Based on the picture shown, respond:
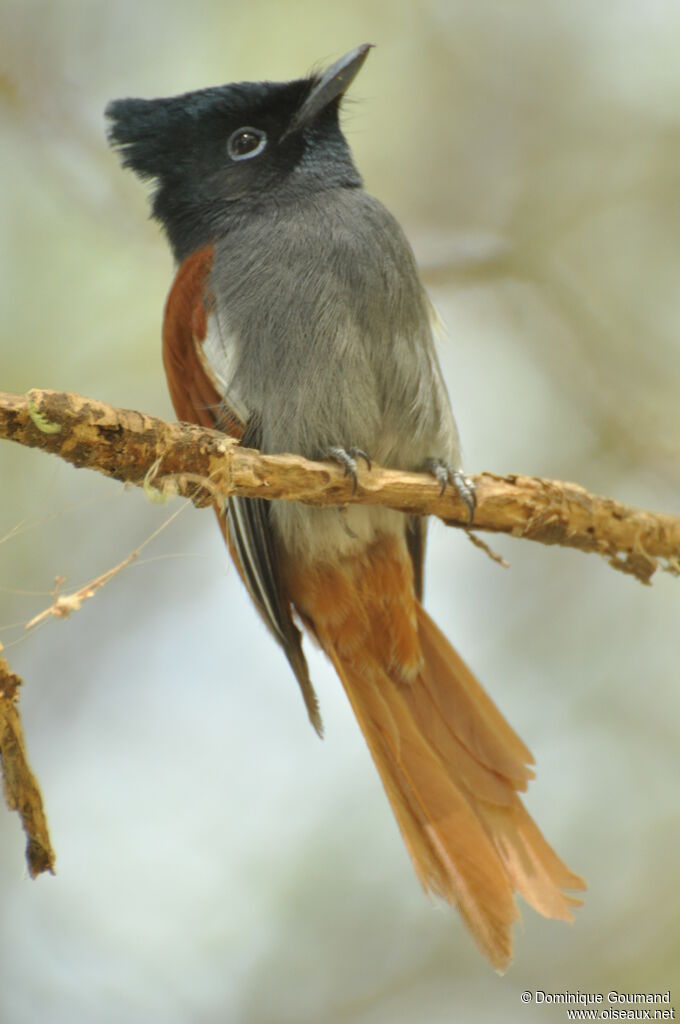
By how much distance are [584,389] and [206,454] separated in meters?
2.81

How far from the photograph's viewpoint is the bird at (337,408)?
317 cm

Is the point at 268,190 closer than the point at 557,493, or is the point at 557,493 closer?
the point at 557,493

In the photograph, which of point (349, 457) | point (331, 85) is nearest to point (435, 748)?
point (349, 457)

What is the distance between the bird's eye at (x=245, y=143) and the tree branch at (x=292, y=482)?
1333 millimetres

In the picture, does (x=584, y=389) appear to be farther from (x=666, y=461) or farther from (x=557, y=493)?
(x=557, y=493)

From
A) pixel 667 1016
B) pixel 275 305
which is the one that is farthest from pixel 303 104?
pixel 667 1016

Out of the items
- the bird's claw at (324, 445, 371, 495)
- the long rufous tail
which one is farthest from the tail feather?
the bird's claw at (324, 445, 371, 495)

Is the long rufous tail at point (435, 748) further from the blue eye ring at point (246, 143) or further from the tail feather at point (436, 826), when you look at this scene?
the blue eye ring at point (246, 143)

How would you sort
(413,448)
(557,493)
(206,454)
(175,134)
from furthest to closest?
(175,134) < (413,448) < (557,493) < (206,454)

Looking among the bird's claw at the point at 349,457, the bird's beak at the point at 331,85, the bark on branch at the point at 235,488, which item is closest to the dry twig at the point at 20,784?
the bark on branch at the point at 235,488

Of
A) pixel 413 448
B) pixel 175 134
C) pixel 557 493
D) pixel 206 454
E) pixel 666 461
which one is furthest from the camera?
pixel 666 461

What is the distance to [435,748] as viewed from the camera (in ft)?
11.2

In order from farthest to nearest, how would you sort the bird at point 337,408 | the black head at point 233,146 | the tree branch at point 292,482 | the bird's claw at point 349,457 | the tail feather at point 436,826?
the black head at point 233,146 < the bird at point 337,408 < the tail feather at point 436,826 < the bird's claw at point 349,457 < the tree branch at point 292,482

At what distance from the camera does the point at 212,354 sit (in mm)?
3260
